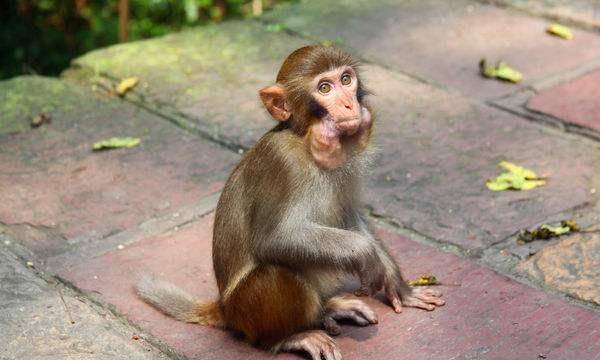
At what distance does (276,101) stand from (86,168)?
5.42 feet

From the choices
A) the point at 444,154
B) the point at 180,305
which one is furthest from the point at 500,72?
the point at 180,305

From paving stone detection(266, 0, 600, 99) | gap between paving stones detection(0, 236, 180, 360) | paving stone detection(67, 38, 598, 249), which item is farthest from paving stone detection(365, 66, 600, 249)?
gap between paving stones detection(0, 236, 180, 360)

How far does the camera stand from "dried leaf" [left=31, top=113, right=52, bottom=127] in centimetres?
553

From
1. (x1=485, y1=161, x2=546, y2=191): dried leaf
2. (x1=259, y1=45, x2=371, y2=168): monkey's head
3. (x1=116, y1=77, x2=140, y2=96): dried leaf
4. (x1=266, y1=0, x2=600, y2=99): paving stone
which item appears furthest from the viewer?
(x1=266, y1=0, x2=600, y2=99): paving stone

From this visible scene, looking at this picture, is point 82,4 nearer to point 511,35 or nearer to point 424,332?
point 511,35

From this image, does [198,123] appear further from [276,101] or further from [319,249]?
[319,249]

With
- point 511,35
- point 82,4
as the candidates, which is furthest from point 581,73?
Result: point 82,4

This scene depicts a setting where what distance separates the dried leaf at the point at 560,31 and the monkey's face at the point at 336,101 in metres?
3.17

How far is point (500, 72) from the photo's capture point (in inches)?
236

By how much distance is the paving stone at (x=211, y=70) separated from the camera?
559cm

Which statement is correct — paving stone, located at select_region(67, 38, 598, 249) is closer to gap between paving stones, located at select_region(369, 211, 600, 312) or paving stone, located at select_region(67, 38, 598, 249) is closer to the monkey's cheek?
gap between paving stones, located at select_region(369, 211, 600, 312)

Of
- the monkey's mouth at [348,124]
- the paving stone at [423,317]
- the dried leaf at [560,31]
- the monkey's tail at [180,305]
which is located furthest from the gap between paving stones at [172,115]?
the dried leaf at [560,31]

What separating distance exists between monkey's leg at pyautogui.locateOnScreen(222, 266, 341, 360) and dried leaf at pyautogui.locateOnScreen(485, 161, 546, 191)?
1.48m

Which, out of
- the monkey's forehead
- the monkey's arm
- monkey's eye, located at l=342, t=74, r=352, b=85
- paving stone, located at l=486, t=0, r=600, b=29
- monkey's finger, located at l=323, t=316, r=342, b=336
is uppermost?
the monkey's forehead
